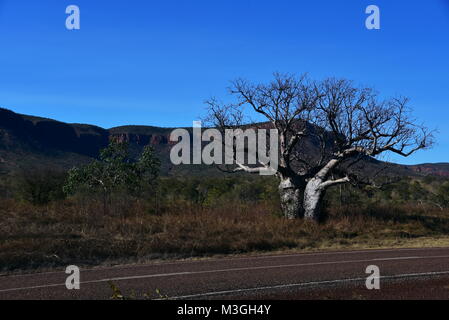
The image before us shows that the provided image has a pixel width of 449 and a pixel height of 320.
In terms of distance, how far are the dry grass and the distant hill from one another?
5467 centimetres

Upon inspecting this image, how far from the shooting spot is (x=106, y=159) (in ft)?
92.9

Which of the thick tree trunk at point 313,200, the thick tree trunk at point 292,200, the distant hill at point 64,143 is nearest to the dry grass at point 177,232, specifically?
the thick tree trunk at point 292,200

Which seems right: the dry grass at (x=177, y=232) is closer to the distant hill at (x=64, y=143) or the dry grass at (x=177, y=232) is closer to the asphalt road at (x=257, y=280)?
the asphalt road at (x=257, y=280)

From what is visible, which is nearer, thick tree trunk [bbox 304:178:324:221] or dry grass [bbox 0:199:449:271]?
dry grass [bbox 0:199:449:271]

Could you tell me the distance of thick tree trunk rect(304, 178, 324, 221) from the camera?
20.1 m

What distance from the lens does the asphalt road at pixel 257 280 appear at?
7.74 m

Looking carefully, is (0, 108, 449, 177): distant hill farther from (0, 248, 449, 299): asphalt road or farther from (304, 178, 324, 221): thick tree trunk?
(0, 248, 449, 299): asphalt road

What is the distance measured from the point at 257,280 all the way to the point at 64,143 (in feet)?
354

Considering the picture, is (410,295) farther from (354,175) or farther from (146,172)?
(146,172)

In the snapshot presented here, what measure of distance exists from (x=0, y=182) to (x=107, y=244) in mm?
29409

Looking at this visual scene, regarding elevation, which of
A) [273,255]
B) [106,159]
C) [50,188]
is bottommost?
[273,255]

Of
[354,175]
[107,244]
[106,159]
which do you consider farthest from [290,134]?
[106,159]

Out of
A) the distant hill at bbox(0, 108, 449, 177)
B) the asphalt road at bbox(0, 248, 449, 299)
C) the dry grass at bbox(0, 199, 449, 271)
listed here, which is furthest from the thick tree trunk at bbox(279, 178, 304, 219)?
the distant hill at bbox(0, 108, 449, 177)

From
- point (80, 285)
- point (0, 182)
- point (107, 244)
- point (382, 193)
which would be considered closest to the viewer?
point (80, 285)
